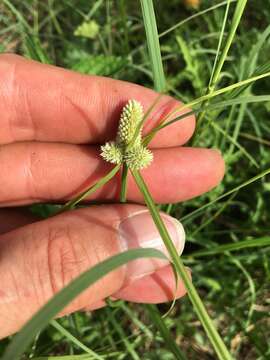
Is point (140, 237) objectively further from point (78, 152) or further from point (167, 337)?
point (78, 152)

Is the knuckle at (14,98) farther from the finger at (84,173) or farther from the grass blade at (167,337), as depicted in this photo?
the grass blade at (167,337)

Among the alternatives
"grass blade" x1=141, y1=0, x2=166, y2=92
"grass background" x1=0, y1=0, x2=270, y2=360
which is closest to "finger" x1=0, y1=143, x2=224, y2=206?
"grass background" x1=0, y1=0, x2=270, y2=360

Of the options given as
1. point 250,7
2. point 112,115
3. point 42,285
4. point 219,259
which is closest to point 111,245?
point 42,285

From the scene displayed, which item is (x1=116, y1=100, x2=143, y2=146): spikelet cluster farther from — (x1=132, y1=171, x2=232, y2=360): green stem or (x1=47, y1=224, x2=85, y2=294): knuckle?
(x1=47, y1=224, x2=85, y2=294): knuckle

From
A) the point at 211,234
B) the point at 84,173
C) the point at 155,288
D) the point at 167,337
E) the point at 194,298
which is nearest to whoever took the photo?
the point at 194,298

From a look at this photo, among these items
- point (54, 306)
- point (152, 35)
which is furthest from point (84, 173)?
point (54, 306)

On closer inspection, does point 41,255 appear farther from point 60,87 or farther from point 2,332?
point 60,87
